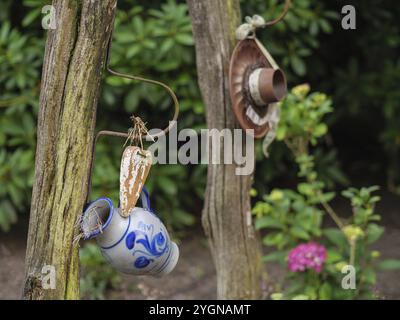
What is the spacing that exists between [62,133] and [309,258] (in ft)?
5.30

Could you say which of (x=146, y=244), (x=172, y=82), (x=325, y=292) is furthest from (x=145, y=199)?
(x=172, y=82)

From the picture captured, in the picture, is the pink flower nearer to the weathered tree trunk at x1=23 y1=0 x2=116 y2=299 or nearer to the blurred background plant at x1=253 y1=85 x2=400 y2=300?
the blurred background plant at x1=253 y1=85 x2=400 y2=300

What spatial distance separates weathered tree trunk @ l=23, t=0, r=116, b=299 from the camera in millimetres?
2059

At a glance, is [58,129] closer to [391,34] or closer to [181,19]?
[181,19]

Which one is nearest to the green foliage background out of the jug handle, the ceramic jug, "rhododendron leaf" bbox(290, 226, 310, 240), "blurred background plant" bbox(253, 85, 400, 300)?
"blurred background plant" bbox(253, 85, 400, 300)

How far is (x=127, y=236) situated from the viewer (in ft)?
6.79

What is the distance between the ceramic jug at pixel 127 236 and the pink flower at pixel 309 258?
1.30 metres

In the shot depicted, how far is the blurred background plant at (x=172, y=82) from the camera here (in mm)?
4230

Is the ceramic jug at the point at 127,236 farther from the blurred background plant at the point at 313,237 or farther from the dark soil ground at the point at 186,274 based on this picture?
the dark soil ground at the point at 186,274

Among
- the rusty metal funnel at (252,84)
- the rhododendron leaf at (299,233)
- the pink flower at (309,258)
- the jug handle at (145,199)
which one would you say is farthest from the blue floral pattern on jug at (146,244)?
the rhododendron leaf at (299,233)

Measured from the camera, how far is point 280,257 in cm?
355

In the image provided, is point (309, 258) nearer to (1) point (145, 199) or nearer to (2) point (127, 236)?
(1) point (145, 199)

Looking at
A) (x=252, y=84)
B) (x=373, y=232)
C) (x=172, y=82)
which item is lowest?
(x=373, y=232)
